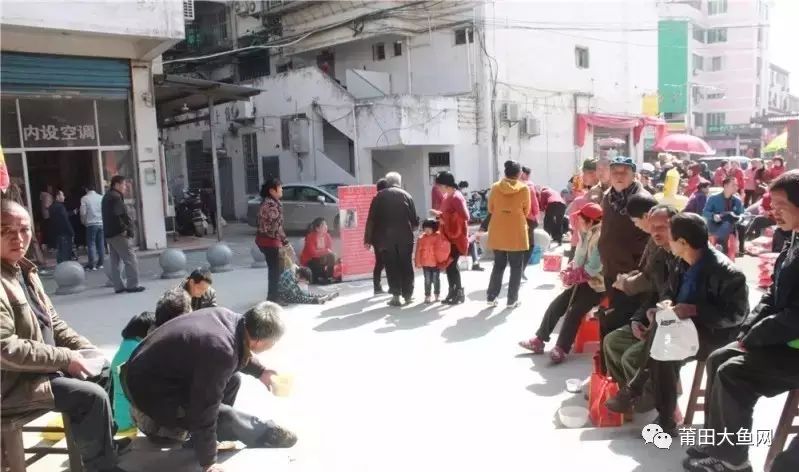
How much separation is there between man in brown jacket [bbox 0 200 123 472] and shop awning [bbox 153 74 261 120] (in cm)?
1068

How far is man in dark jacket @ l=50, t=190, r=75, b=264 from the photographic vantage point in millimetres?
11086

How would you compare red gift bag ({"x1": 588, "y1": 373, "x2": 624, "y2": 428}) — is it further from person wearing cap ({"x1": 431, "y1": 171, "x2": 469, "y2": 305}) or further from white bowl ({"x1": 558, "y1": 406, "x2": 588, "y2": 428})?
person wearing cap ({"x1": 431, "y1": 171, "x2": 469, "y2": 305})

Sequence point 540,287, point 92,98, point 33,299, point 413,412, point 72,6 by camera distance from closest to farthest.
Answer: point 33,299
point 413,412
point 540,287
point 72,6
point 92,98

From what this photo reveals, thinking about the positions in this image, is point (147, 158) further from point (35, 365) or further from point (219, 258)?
point (35, 365)

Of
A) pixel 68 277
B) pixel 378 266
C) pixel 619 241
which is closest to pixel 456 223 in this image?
pixel 378 266

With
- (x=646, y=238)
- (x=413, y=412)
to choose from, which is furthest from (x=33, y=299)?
(x=646, y=238)

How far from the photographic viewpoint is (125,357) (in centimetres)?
390

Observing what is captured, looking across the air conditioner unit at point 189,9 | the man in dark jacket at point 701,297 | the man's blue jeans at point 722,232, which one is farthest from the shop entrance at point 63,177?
the man in dark jacket at point 701,297

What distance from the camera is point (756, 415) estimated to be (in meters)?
3.89

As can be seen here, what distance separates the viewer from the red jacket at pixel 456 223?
7.68 meters

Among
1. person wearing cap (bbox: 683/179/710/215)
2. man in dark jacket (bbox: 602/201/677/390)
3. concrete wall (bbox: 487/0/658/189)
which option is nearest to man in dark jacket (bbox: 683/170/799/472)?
man in dark jacket (bbox: 602/201/677/390)

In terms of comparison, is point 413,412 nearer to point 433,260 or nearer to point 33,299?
point 33,299

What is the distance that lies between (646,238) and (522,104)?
16606 mm

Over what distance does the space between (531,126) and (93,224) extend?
1390cm
